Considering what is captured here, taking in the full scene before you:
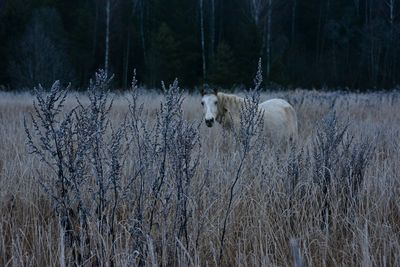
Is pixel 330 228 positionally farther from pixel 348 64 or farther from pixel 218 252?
pixel 348 64

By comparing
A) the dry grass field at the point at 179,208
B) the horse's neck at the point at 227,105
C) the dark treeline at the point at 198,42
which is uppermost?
the dark treeline at the point at 198,42

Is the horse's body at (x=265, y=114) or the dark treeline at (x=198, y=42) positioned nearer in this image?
the horse's body at (x=265, y=114)

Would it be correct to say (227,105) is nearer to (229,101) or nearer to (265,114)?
(229,101)

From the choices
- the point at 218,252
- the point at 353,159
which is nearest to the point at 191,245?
the point at 218,252

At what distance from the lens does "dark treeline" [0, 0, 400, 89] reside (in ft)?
61.4

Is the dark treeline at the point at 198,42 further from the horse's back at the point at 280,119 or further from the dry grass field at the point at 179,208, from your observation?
the dry grass field at the point at 179,208

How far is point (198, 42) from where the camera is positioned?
23.7 m

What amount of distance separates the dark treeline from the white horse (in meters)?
12.7

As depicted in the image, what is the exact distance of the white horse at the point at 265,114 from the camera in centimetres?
521

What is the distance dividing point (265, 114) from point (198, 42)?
19.1 metres

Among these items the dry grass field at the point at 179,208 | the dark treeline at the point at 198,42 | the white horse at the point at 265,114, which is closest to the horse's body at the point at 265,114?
the white horse at the point at 265,114

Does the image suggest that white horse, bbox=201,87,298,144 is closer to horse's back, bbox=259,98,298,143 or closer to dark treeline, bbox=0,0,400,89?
horse's back, bbox=259,98,298,143

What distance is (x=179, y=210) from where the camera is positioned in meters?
1.78

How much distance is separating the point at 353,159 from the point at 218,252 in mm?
1180
